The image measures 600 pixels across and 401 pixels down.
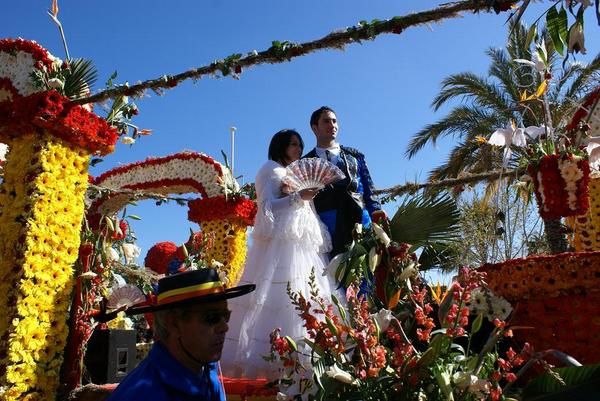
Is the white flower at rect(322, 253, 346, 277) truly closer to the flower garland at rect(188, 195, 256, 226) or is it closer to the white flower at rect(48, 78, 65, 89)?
the white flower at rect(48, 78, 65, 89)

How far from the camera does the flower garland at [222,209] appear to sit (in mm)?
10219

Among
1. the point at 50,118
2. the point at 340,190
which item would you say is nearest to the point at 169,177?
the point at 50,118

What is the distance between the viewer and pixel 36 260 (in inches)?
198

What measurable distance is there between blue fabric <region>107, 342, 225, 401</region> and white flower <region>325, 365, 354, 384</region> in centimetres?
45

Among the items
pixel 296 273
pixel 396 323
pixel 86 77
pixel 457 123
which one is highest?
pixel 457 123

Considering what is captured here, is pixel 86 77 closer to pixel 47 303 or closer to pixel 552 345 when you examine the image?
pixel 47 303

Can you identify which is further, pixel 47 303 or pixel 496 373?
pixel 47 303

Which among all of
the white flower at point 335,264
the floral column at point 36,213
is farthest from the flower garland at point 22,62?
the white flower at point 335,264

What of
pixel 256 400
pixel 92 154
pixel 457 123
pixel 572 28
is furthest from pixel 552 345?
pixel 457 123

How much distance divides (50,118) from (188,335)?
4.11 m

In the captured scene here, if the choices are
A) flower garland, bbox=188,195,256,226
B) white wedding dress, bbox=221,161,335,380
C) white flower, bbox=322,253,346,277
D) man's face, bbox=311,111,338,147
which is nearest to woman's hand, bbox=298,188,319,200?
white wedding dress, bbox=221,161,335,380

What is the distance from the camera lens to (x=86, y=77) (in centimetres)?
577

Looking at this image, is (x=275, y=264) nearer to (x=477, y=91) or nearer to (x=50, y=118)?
(x=50, y=118)

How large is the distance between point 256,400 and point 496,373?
1.88 m
